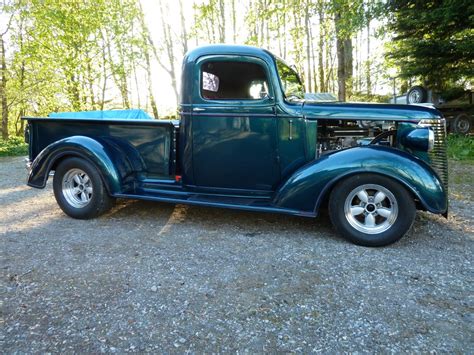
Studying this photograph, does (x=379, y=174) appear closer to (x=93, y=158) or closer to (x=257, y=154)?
(x=257, y=154)

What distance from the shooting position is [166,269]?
9.04ft

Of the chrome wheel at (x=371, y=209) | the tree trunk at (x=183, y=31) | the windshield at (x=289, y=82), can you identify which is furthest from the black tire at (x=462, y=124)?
the tree trunk at (x=183, y=31)

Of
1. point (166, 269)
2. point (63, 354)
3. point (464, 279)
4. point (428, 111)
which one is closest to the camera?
point (63, 354)

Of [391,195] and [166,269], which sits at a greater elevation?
[391,195]

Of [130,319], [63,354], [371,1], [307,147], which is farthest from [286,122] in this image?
[371,1]

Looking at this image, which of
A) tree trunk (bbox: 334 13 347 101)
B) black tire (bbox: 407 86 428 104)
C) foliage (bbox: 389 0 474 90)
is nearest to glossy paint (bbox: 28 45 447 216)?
foliage (bbox: 389 0 474 90)

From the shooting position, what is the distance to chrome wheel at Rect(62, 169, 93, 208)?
4.05 m

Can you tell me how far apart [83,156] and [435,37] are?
9.97 meters

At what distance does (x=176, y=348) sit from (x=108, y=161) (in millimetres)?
2575

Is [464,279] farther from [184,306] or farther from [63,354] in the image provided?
[63,354]

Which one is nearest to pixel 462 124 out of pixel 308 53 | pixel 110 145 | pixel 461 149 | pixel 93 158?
pixel 461 149

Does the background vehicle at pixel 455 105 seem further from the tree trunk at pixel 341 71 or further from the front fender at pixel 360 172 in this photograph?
the front fender at pixel 360 172

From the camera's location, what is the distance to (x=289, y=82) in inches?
156

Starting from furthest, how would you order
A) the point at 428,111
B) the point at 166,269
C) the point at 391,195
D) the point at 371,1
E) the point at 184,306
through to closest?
the point at 371,1
the point at 428,111
the point at 391,195
the point at 166,269
the point at 184,306
